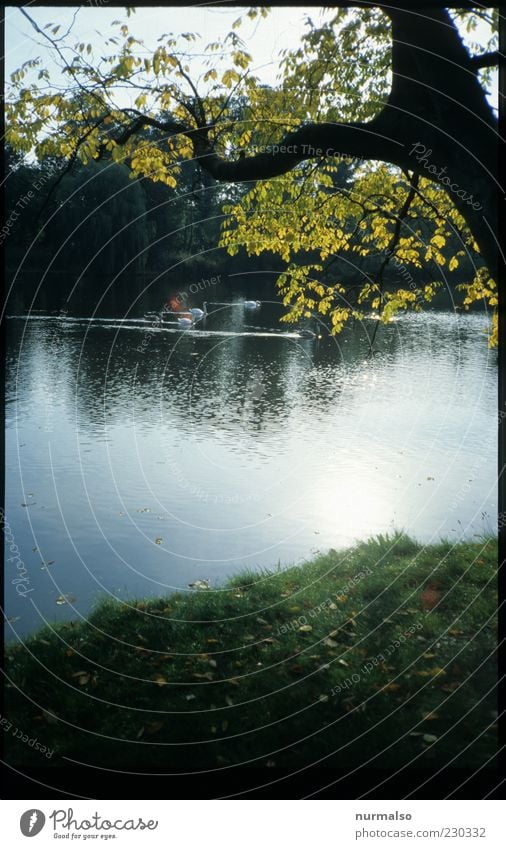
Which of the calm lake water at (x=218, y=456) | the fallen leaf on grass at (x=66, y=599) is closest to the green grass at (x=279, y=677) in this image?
the fallen leaf on grass at (x=66, y=599)

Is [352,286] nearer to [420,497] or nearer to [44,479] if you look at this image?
[420,497]

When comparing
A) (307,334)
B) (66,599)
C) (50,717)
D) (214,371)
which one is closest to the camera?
(50,717)

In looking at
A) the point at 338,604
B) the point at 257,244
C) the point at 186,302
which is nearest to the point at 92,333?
the point at 186,302

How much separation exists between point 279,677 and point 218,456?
11.4 meters

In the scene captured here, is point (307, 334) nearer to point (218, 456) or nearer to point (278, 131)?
point (218, 456)

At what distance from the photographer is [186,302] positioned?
168ft

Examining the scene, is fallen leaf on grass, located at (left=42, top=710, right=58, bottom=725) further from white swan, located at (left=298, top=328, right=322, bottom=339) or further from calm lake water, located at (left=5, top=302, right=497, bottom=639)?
white swan, located at (left=298, top=328, right=322, bottom=339)

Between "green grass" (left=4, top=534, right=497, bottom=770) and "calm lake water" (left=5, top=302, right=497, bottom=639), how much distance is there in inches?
62.4

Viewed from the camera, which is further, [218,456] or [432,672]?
[218,456]

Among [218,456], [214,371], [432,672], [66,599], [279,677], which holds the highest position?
[214,371]

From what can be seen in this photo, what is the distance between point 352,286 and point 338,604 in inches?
153

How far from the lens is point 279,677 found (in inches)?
227

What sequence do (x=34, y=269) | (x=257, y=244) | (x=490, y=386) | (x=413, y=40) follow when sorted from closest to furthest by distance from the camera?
(x=413, y=40), (x=257, y=244), (x=490, y=386), (x=34, y=269)

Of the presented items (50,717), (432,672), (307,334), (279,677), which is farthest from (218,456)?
(307,334)
